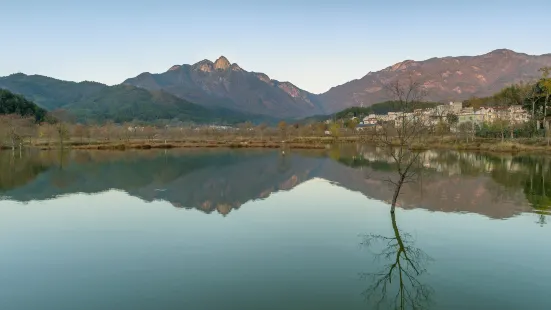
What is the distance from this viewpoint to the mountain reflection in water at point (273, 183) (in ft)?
70.5

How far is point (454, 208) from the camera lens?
19891 millimetres

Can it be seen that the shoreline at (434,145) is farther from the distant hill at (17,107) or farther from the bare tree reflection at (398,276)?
the distant hill at (17,107)

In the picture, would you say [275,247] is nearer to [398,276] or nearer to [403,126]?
[398,276]

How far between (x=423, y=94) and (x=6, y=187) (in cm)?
2638

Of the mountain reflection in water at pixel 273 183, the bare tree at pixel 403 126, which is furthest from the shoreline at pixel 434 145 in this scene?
the bare tree at pixel 403 126

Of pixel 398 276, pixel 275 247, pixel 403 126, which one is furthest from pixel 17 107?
pixel 398 276

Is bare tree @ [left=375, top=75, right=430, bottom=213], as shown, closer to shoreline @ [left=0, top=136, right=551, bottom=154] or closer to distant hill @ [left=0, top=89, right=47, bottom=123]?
shoreline @ [left=0, top=136, right=551, bottom=154]

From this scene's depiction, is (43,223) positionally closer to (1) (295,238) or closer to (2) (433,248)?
(1) (295,238)

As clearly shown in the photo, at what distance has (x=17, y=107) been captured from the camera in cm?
10412

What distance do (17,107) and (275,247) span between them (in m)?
113

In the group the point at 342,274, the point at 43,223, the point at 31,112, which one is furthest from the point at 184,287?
the point at 31,112

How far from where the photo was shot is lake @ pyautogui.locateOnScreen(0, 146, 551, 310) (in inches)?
373

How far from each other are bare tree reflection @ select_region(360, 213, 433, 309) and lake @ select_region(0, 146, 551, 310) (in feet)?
0.17

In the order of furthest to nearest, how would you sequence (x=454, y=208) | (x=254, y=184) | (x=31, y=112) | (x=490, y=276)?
(x=31, y=112), (x=254, y=184), (x=454, y=208), (x=490, y=276)
